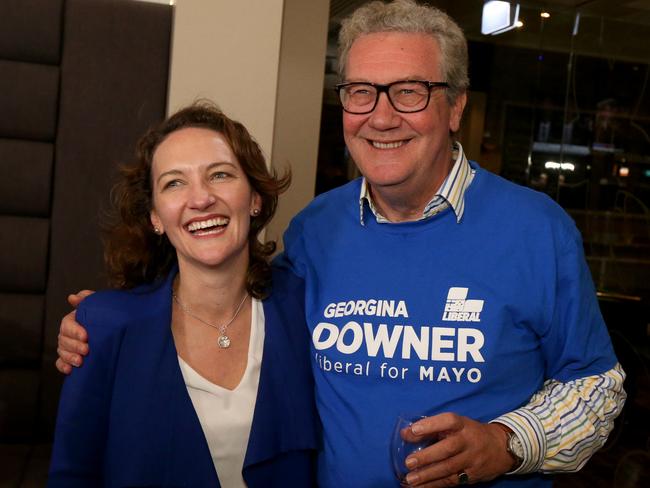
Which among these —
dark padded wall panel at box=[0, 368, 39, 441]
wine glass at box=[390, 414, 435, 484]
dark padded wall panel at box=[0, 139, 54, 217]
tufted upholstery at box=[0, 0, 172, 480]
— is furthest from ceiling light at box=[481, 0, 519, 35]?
wine glass at box=[390, 414, 435, 484]

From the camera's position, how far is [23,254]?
8.25ft

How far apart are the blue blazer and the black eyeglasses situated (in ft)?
2.08

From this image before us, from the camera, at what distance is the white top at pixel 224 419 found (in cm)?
167

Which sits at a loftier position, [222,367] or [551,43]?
[551,43]

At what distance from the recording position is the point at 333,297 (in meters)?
1.74

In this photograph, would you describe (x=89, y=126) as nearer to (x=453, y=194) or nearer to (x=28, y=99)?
(x=28, y=99)

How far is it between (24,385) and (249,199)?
1236mm

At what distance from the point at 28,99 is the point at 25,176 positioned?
255mm

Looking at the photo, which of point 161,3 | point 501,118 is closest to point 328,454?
point 161,3

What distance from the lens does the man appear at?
61.7 inches

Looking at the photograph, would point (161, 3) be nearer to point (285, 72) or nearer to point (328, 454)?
point (285, 72)

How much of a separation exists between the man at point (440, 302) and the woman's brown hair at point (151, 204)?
179 mm

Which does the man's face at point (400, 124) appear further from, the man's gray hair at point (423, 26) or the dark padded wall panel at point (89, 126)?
the dark padded wall panel at point (89, 126)

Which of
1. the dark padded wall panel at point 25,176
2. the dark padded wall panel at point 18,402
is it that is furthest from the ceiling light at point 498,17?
the dark padded wall panel at point 18,402
